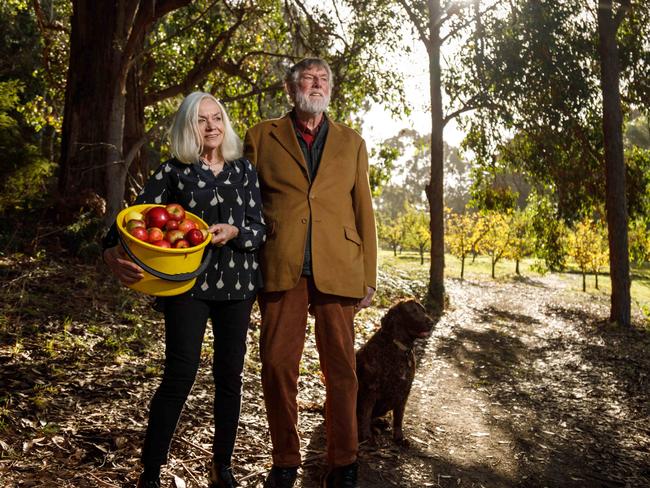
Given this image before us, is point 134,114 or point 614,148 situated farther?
point 614,148

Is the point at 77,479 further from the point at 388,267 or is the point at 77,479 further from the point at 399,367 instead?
the point at 388,267

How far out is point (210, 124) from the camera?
2.86 meters

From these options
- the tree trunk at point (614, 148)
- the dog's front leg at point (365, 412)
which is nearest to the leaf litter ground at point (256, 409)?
the dog's front leg at point (365, 412)

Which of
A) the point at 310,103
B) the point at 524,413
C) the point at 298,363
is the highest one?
the point at 310,103

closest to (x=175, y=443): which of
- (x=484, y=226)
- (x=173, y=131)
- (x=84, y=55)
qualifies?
(x=173, y=131)

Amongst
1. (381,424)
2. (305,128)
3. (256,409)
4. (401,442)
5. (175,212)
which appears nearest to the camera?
(175,212)

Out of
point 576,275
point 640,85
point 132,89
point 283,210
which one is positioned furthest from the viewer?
point 576,275

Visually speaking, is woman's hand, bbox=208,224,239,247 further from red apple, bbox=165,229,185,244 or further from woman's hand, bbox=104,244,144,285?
woman's hand, bbox=104,244,144,285

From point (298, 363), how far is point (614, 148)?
34.2ft

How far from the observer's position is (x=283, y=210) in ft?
9.97

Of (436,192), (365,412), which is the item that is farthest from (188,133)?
(436,192)

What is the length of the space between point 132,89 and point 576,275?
28.6 m

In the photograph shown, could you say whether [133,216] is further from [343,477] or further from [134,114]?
[134,114]

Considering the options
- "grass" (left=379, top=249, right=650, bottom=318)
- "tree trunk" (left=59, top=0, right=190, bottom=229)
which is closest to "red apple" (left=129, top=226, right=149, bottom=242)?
"tree trunk" (left=59, top=0, right=190, bottom=229)
